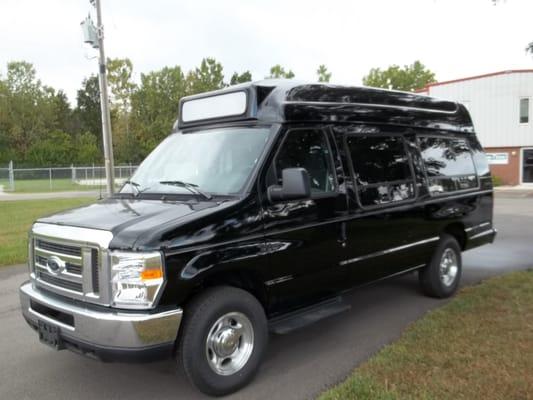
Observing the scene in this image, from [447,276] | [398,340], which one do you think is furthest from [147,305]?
[447,276]

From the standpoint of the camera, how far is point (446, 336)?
465cm

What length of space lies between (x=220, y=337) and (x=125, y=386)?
101 cm

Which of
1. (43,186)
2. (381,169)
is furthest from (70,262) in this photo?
(43,186)

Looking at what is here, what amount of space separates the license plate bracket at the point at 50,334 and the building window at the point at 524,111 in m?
30.2

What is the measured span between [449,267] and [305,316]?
111 inches

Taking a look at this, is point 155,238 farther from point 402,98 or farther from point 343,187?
point 402,98

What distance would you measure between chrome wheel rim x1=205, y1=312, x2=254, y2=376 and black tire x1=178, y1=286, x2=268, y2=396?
0.02 meters

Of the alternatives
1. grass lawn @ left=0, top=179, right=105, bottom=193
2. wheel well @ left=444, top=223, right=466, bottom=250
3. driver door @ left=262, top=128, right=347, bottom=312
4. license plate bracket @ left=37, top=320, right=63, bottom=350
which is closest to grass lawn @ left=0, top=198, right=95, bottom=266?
license plate bracket @ left=37, top=320, right=63, bottom=350

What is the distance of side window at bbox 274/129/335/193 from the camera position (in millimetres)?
4320

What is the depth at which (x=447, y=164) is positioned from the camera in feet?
20.7

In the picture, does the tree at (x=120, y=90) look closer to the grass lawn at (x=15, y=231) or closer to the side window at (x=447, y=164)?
the grass lawn at (x=15, y=231)

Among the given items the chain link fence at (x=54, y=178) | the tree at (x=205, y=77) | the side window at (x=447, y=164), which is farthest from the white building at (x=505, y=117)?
the tree at (x=205, y=77)

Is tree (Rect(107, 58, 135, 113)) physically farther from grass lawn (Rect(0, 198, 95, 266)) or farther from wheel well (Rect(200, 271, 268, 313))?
wheel well (Rect(200, 271, 268, 313))

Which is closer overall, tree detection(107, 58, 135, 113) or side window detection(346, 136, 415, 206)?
side window detection(346, 136, 415, 206)
